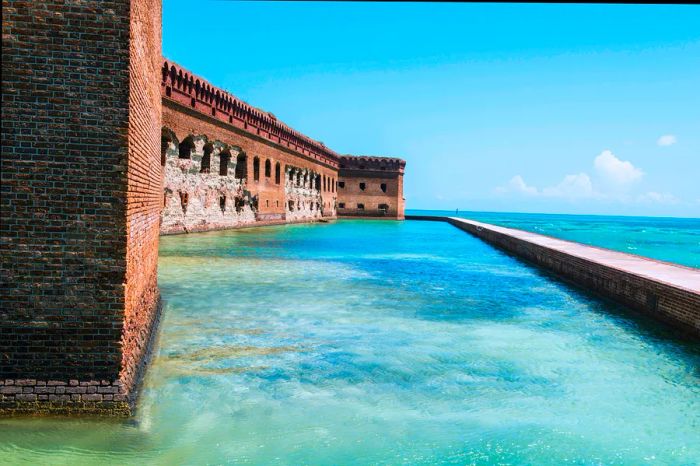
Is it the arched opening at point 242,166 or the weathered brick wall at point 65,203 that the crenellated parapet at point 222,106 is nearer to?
the arched opening at point 242,166

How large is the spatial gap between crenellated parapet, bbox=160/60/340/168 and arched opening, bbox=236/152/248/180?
1337 mm

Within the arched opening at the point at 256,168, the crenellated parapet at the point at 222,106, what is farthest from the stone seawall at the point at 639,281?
the arched opening at the point at 256,168

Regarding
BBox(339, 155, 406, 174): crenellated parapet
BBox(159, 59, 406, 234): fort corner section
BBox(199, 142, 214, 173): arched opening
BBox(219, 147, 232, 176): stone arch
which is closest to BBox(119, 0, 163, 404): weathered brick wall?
BBox(159, 59, 406, 234): fort corner section

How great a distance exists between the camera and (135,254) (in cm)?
442

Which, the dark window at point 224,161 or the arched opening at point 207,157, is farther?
the dark window at point 224,161

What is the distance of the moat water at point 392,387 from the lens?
3596 millimetres

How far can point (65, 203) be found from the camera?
145 inches

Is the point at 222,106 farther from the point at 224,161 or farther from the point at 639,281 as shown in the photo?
the point at 639,281

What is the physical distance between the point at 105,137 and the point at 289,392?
2.51 metres

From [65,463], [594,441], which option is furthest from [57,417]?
[594,441]

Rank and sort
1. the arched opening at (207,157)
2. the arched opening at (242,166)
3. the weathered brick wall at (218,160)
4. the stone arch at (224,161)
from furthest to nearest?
the arched opening at (242,166) → the stone arch at (224,161) → the arched opening at (207,157) → the weathered brick wall at (218,160)

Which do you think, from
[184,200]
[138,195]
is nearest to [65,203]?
[138,195]

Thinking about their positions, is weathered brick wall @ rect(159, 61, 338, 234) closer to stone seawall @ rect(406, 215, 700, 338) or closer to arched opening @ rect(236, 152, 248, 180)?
arched opening @ rect(236, 152, 248, 180)

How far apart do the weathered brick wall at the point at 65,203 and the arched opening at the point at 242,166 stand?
2217 cm
